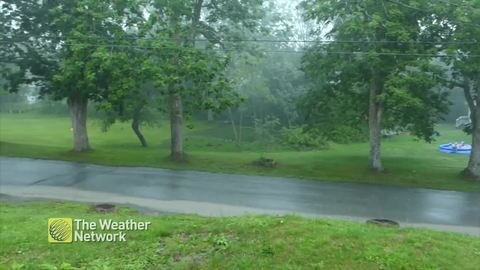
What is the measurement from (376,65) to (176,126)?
28.2ft

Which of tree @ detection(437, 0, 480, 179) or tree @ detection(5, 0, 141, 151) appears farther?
tree @ detection(5, 0, 141, 151)

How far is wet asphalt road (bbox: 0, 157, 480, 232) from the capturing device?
1213 centimetres

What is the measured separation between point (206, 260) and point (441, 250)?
3.46 metres

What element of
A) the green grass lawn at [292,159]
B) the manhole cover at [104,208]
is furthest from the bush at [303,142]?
the manhole cover at [104,208]

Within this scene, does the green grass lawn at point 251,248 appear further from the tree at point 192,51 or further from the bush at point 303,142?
the bush at point 303,142

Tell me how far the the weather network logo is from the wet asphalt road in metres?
4.50

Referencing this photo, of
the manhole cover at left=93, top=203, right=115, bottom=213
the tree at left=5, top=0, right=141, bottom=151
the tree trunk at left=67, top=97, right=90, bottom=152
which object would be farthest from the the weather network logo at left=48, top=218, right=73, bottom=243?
the tree trunk at left=67, top=97, right=90, bottom=152

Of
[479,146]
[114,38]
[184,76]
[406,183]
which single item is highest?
[114,38]

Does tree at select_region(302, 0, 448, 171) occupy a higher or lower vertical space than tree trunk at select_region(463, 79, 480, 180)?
higher

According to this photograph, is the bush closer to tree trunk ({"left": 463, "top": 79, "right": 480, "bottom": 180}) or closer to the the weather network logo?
tree trunk ({"left": 463, "top": 79, "right": 480, "bottom": 180})

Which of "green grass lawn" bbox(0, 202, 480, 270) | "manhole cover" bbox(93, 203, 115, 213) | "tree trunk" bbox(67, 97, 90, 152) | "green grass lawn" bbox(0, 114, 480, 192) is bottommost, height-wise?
"green grass lawn" bbox(0, 114, 480, 192)

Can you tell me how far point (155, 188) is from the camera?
46.8 feet

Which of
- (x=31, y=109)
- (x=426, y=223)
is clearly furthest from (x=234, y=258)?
(x=31, y=109)

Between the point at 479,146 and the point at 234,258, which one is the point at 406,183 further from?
the point at 234,258
